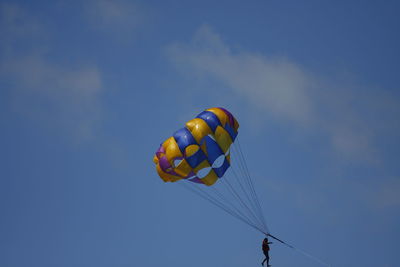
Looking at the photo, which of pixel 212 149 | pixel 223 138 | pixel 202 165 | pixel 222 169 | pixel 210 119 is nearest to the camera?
pixel 202 165

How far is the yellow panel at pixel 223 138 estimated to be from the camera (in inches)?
1116

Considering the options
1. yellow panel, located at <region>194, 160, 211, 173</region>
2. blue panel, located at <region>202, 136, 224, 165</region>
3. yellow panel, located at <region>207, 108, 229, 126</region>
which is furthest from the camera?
yellow panel, located at <region>207, 108, 229, 126</region>

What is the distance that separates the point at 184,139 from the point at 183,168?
1.65 metres

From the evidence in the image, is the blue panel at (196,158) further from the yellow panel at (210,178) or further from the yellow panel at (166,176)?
the yellow panel at (166,176)

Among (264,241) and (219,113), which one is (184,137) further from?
(264,241)

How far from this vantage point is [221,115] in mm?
28938

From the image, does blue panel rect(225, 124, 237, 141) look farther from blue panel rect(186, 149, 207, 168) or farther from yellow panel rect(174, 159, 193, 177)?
yellow panel rect(174, 159, 193, 177)

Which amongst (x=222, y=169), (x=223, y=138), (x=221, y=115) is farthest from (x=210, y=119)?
(x=222, y=169)

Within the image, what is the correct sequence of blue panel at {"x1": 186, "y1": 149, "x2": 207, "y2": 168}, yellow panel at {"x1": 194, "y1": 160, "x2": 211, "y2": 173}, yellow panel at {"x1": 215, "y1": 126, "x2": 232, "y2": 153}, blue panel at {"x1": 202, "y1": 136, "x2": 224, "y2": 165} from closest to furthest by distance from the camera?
blue panel at {"x1": 186, "y1": 149, "x2": 207, "y2": 168}
yellow panel at {"x1": 194, "y1": 160, "x2": 211, "y2": 173}
blue panel at {"x1": 202, "y1": 136, "x2": 224, "y2": 165}
yellow panel at {"x1": 215, "y1": 126, "x2": 232, "y2": 153}

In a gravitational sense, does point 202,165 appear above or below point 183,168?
above

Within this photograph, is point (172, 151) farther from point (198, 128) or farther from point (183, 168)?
point (198, 128)

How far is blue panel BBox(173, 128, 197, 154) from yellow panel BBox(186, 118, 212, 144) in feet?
0.69

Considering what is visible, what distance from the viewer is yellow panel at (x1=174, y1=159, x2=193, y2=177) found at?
27734 millimetres

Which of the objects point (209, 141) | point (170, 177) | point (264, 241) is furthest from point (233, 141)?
point (264, 241)
